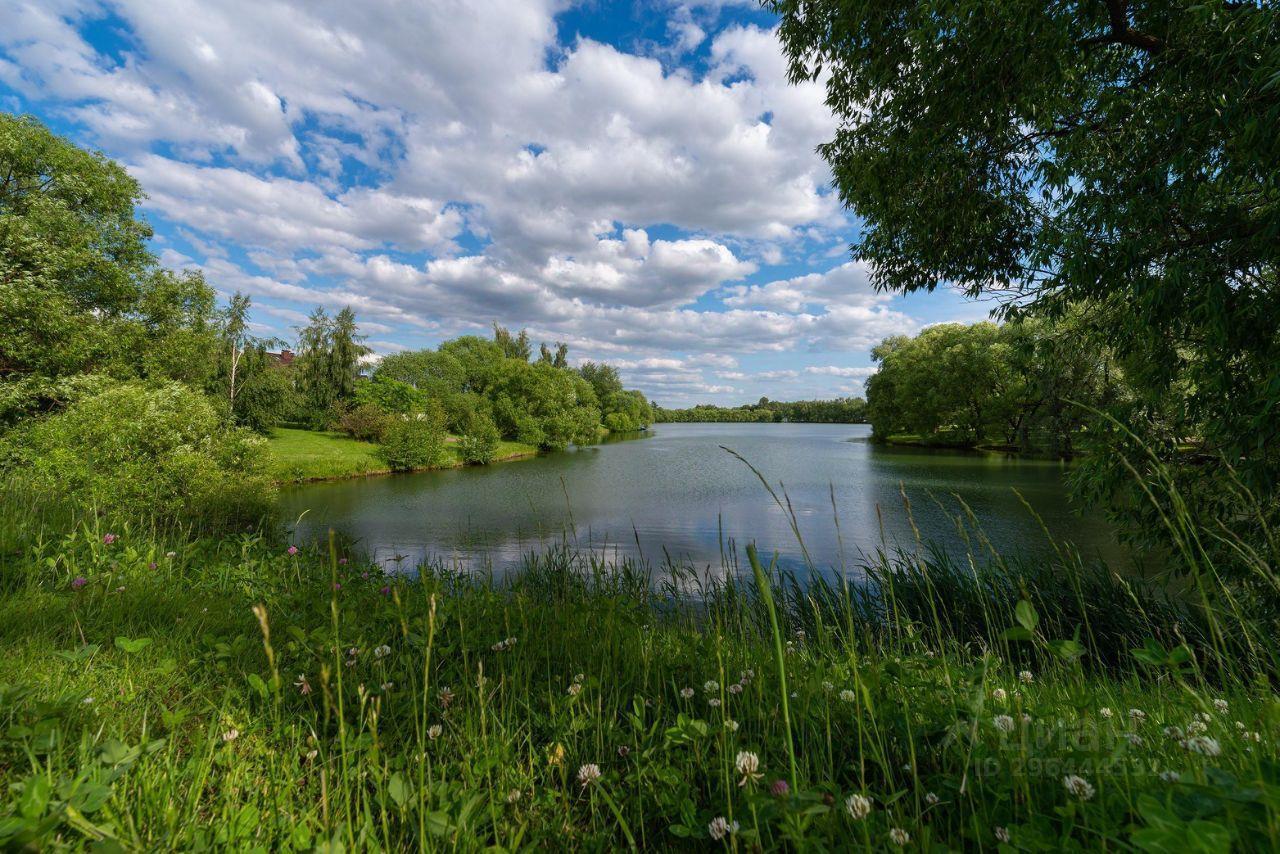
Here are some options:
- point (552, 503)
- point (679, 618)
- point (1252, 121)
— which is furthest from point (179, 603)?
point (552, 503)

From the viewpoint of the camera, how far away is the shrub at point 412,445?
92.7 ft

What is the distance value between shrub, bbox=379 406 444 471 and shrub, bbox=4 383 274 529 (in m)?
15.4

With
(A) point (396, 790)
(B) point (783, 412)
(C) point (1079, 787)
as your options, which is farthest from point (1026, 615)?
(B) point (783, 412)

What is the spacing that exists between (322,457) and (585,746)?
29.0m

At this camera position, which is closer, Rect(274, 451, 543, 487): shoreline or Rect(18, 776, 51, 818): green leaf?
Rect(18, 776, 51, 818): green leaf

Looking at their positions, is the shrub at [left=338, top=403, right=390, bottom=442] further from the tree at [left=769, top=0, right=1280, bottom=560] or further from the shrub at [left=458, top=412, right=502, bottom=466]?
the tree at [left=769, top=0, right=1280, bottom=560]

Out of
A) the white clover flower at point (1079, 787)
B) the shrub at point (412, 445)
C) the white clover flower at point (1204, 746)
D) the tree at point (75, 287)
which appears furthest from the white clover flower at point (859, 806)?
the shrub at point (412, 445)

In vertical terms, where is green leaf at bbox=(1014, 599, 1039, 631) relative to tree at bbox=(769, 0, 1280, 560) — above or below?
below

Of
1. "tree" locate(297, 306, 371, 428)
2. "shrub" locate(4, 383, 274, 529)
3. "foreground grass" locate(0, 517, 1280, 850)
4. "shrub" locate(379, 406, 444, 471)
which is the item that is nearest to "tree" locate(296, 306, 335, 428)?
"tree" locate(297, 306, 371, 428)

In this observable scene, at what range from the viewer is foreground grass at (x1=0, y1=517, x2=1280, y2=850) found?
120 cm

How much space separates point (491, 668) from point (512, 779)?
973mm

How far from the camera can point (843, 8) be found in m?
5.61

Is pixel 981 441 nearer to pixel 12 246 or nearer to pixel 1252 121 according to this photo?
pixel 1252 121

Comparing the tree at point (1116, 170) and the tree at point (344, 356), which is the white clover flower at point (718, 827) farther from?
the tree at point (344, 356)
